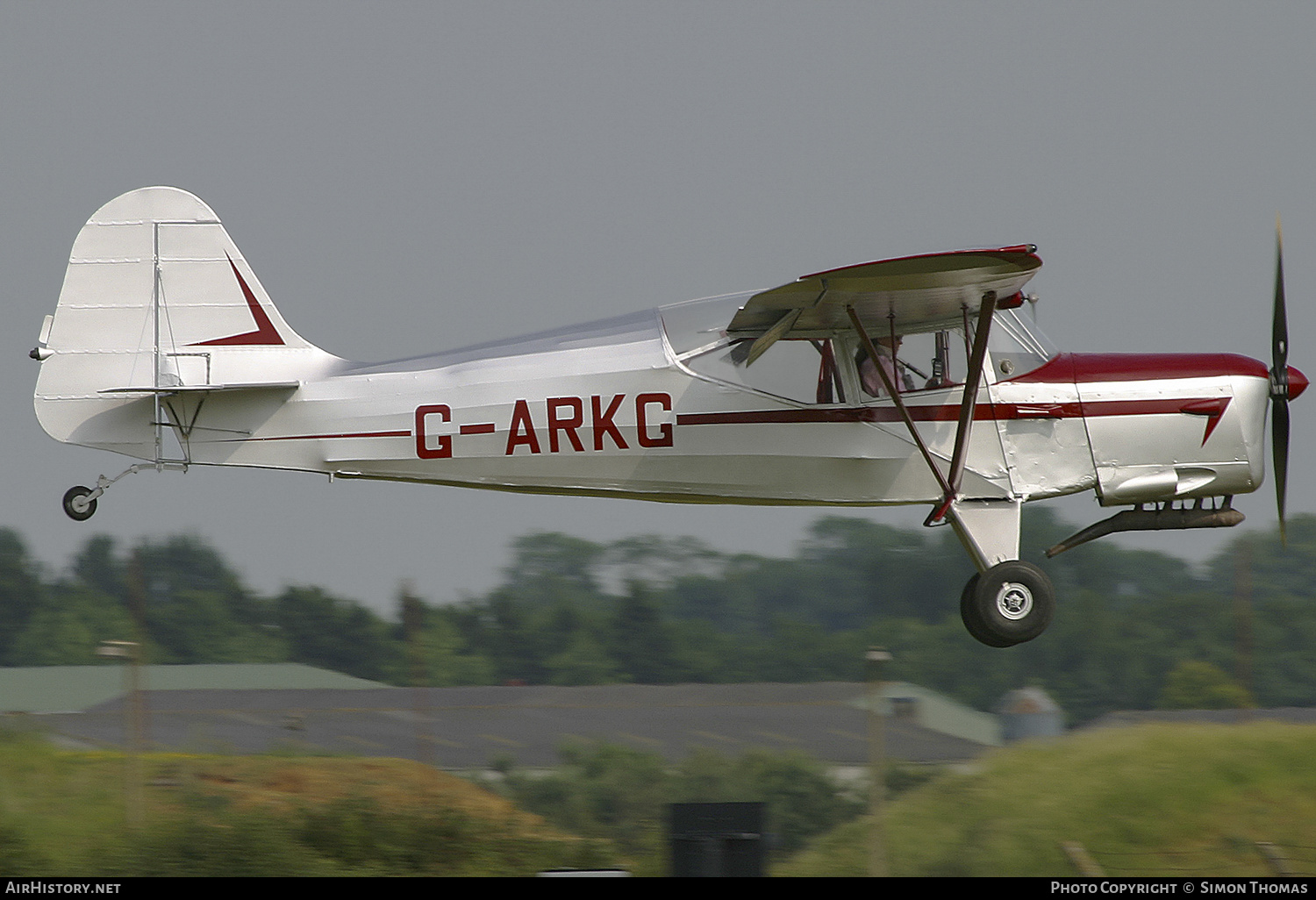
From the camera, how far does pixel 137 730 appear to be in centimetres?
1029

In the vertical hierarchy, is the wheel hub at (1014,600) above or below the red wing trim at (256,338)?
below

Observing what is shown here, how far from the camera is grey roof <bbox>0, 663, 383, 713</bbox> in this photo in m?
23.7

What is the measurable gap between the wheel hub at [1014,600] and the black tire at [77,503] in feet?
22.3

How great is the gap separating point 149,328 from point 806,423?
5.06 m

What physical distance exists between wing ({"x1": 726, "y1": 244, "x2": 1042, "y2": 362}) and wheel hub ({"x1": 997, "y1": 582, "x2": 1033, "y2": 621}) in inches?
77.3

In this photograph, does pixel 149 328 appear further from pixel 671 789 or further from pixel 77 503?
pixel 671 789

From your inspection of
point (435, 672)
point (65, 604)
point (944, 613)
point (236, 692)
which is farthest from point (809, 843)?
point (65, 604)

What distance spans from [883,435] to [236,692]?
17.0 metres

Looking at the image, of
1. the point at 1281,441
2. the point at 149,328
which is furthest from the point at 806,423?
the point at 149,328

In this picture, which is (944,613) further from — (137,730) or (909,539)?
(137,730)

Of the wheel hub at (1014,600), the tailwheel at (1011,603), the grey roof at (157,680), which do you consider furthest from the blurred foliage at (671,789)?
the grey roof at (157,680)

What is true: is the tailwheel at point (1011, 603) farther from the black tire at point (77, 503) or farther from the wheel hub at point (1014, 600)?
the black tire at point (77, 503)

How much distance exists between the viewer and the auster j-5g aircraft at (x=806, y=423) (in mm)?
10062

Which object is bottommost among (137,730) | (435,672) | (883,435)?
(435,672)
